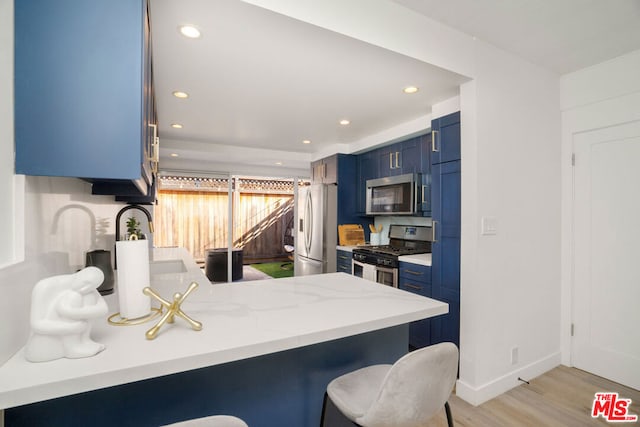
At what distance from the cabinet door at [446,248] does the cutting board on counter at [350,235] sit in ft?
5.81

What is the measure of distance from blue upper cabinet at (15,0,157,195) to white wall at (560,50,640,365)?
122 inches

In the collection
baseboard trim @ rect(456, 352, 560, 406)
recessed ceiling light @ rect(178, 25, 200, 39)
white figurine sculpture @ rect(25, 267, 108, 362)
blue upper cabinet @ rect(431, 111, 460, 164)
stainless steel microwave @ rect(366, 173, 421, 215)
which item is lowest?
baseboard trim @ rect(456, 352, 560, 406)

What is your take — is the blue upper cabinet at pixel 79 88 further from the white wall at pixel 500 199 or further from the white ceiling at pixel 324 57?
the white wall at pixel 500 199

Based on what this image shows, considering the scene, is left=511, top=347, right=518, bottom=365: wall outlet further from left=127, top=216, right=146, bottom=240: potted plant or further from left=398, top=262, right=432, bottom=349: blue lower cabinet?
left=127, top=216, right=146, bottom=240: potted plant

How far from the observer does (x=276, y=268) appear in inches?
270

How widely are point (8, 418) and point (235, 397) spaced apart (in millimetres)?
634

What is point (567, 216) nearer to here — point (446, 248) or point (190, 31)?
point (446, 248)

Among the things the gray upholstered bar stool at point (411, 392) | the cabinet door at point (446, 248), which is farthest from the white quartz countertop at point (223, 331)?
the cabinet door at point (446, 248)

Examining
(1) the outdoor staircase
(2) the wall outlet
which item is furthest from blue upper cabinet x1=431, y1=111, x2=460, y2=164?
(1) the outdoor staircase

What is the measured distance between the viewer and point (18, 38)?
897 mm

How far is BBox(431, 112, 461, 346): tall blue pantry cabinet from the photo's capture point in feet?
7.82

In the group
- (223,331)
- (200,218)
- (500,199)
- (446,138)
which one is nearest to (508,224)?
(500,199)

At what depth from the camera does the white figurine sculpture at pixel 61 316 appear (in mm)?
761

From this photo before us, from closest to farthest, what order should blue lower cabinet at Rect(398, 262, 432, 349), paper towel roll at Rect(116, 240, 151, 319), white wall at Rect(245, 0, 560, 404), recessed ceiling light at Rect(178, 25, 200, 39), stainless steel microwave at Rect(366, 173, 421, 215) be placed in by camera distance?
paper towel roll at Rect(116, 240, 151, 319) → recessed ceiling light at Rect(178, 25, 200, 39) → white wall at Rect(245, 0, 560, 404) → blue lower cabinet at Rect(398, 262, 432, 349) → stainless steel microwave at Rect(366, 173, 421, 215)
